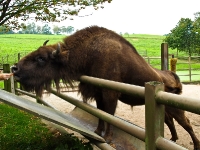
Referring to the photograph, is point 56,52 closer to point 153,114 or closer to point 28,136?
point 28,136

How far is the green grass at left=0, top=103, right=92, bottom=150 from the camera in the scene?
12.6 feet

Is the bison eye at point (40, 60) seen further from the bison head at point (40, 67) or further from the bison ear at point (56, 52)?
the bison ear at point (56, 52)

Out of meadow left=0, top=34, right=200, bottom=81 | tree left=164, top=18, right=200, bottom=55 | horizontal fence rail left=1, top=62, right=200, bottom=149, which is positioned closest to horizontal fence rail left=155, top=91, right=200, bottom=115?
horizontal fence rail left=1, top=62, right=200, bottom=149

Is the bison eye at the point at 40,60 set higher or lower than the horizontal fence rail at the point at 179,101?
higher

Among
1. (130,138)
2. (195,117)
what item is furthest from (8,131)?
(195,117)

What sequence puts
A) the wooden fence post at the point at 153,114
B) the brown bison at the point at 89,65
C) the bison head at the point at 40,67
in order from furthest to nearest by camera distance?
the bison head at the point at 40,67 < the brown bison at the point at 89,65 < the wooden fence post at the point at 153,114

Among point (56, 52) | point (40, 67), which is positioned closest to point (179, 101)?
point (56, 52)

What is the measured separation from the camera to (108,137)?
140 inches

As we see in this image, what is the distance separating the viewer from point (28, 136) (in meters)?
4.75

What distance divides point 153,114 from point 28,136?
3.28 m

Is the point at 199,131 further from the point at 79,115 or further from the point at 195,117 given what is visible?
the point at 79,115

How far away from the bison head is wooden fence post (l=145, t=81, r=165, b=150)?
208cm

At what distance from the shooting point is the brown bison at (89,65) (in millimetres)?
3775

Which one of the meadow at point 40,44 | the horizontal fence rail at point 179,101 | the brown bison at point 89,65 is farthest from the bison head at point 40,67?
the meadow at point 40,44
